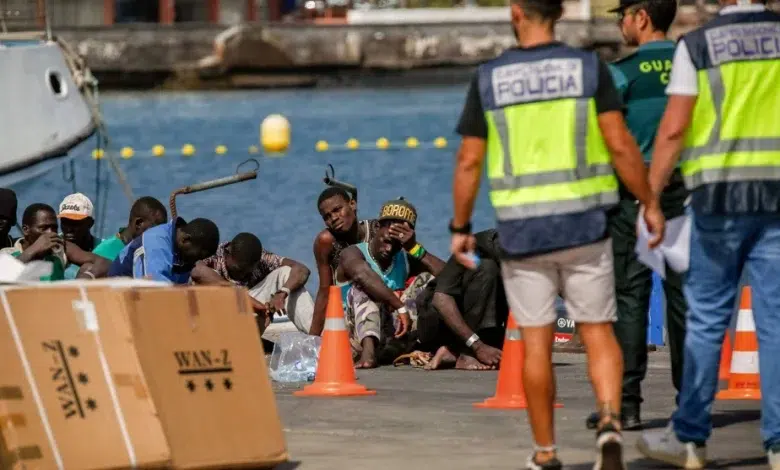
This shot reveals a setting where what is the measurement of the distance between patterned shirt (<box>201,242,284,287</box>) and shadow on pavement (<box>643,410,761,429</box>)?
3926mm

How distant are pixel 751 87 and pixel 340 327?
3.49 metres

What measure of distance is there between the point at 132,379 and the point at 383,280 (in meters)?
4.62

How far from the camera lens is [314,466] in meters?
7.35

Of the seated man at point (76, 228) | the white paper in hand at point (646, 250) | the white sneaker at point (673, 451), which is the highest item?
the white paper in hand at point (646, 250)

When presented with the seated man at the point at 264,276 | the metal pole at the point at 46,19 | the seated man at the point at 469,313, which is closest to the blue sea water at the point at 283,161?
the metal pole at the point at 46,19

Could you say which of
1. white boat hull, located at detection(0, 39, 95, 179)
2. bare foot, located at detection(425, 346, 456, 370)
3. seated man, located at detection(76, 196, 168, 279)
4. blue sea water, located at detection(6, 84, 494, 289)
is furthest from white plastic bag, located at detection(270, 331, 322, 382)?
white boat hull, located at detection(0, 39, 95, 179)

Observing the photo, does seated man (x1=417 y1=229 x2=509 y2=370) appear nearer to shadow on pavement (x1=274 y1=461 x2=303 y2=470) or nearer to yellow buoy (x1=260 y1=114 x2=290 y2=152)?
shadow on pavement (x1=274 y1=461 x2=303 y2=470)

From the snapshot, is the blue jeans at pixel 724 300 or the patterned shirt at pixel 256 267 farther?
the patterned shirt at pixel 256 267

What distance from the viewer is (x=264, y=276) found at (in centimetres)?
1215

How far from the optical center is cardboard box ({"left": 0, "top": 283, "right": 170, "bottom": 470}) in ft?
21.5

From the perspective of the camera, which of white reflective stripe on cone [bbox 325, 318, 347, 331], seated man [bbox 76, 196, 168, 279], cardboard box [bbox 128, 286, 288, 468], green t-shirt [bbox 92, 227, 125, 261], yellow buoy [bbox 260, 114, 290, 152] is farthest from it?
yellow buoy [bbox 260, 114, 290, 152]

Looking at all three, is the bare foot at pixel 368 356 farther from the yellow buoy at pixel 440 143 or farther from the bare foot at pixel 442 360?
the yellow buoy at pixel 440 143

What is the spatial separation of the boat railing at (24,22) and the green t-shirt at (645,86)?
17.1 meters

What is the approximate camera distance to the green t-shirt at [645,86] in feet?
25.8
